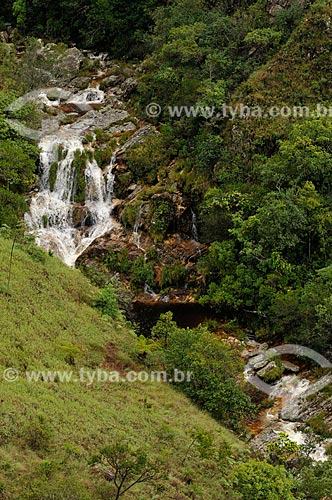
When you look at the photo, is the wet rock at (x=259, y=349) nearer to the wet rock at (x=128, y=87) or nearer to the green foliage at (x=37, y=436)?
the green foliage at (x=37, y=436)

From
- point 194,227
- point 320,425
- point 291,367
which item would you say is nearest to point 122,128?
point 194,227

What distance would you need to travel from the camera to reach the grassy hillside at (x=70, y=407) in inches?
493

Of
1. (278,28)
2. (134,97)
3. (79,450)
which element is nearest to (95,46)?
(134,97)

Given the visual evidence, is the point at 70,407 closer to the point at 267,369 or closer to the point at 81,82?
the point at 267,369

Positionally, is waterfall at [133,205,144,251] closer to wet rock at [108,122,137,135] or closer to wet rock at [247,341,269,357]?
wet rock at [108,122,137,135]

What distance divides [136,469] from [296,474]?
5276 mm

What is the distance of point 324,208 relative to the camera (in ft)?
82.2

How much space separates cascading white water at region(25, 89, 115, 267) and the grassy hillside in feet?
23.0

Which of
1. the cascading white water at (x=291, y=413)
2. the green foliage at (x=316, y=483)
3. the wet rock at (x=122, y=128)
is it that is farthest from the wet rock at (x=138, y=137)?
the green foliage at (x=316, y=483)

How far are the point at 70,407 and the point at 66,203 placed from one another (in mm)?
16998

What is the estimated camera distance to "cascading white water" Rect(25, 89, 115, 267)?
29.7 meters

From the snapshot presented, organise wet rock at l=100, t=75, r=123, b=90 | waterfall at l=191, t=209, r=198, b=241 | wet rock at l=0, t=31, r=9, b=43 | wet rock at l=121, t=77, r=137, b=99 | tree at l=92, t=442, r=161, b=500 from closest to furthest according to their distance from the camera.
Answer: tree at l=92, t=442, r=161, b=500 < waterfall at l=191, t=209, r=198, b=241 < wet rock at l=121, t=77, r=137, b=99 < wet rock at l=100, t=75, r=123, b=90 < wet rock at l=0, t=31, r=9, b=43

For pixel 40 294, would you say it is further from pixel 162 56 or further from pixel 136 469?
pixel 162 56

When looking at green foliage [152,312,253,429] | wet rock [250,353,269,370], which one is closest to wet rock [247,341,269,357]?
wet rock [250,353,269,370]
